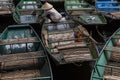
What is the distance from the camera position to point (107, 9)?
34.7 ft

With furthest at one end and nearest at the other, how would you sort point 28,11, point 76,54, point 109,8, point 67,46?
point 109,8 → point 28,11 → point 67,46 → point 76,54

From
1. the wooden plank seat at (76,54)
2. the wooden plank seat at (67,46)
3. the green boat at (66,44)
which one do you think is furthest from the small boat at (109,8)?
the wooden plank seat at (76,54)

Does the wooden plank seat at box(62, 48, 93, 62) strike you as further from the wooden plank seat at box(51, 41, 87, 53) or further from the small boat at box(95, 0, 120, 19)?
the small boat at box(95, 0, 120, 19)

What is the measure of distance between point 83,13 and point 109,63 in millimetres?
4116

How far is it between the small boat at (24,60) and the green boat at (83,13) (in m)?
2.71

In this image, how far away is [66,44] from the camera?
7141 mm

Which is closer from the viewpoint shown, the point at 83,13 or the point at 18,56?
the point at 18,56

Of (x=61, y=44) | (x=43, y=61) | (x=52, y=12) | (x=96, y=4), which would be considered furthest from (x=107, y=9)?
(x=43, y=61)

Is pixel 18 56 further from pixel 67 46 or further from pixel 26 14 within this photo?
pixel 26 14

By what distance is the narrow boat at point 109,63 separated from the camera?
5.95 metres

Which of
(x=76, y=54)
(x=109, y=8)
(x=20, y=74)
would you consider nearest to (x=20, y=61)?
(x=20, y=74)

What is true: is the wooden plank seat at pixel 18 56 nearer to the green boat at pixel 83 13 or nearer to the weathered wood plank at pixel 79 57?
the weathered wood plank at pixel 79 57

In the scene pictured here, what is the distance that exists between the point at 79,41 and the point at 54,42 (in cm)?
85

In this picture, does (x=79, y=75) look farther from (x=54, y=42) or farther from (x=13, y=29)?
(x=13, y=29)
